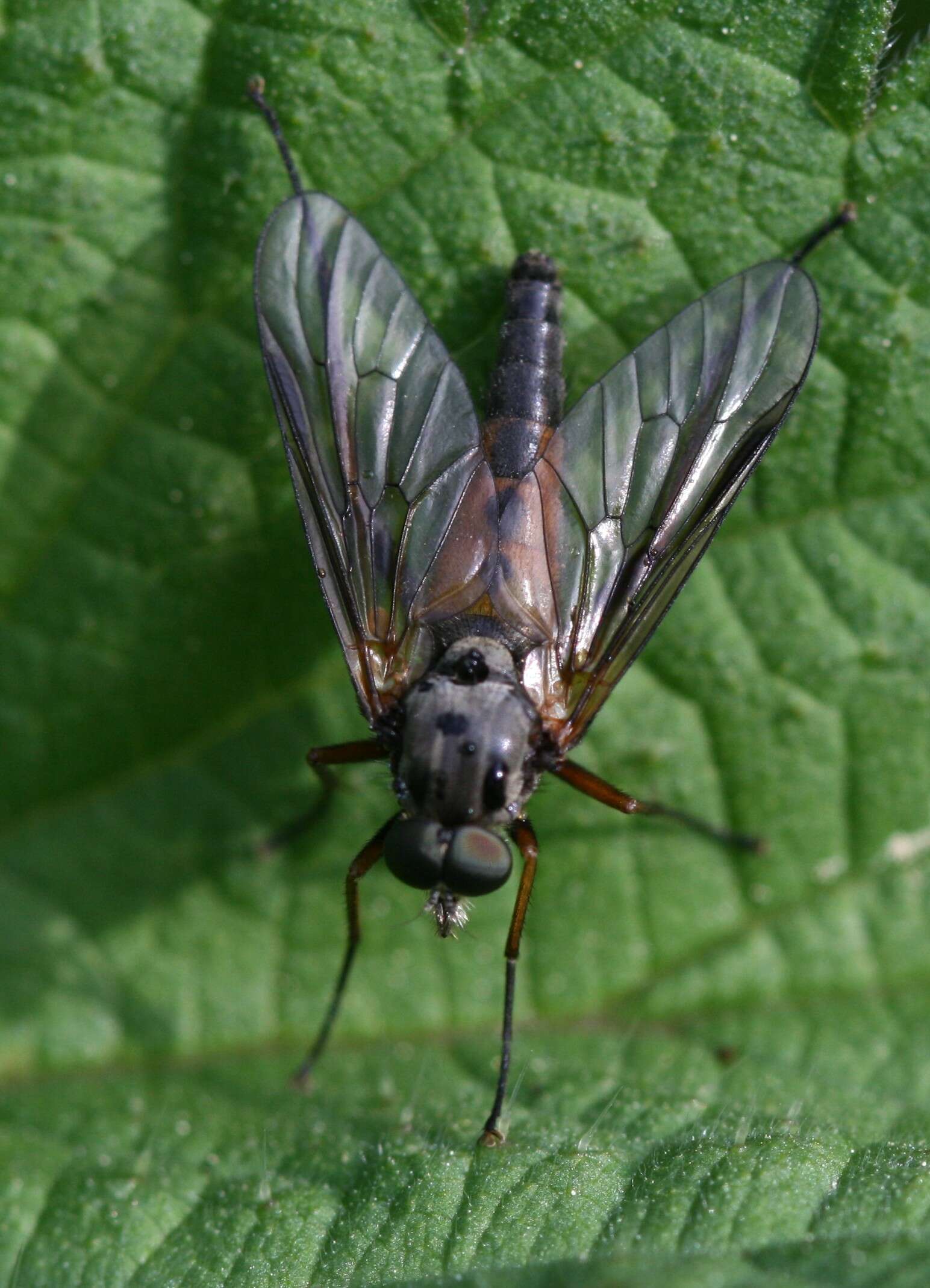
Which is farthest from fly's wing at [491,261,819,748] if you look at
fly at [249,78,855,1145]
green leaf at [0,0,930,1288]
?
green leaf at [0,0,930,1288]

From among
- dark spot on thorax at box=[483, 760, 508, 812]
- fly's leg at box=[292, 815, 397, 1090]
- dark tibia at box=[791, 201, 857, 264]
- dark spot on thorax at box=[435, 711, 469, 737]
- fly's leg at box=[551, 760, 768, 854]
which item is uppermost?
dark tibia at box=[791, 201, 857, 264]

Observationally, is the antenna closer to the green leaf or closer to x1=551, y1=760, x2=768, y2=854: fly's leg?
the green leaf

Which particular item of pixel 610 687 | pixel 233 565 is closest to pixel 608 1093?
pixel 610 687

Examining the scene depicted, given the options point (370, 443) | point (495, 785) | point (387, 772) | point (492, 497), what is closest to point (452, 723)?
point (495, 785)

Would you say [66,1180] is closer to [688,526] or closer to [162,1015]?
[162,1015]

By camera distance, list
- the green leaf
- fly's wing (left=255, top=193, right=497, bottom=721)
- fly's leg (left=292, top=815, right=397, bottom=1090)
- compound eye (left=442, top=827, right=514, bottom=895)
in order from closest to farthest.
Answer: the green leaf → compound eye (left=442, top=827, right=514, bottom=895) → fly's wing (left=255, top=193, right=497, bottom=721) → fly's leg (left=292, top=815, right=397, bottom=1090)

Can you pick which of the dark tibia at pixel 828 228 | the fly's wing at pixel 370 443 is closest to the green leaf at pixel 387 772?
the dark tibia at pixel 828 228

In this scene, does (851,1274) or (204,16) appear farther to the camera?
(204,16)
